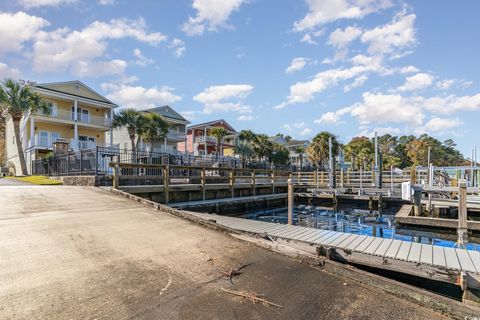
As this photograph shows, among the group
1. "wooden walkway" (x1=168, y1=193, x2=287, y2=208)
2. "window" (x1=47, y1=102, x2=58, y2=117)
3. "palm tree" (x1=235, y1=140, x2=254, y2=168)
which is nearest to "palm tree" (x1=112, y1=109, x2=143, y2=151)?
"window" (x1=47, y1=102, x2=58, y2=117)

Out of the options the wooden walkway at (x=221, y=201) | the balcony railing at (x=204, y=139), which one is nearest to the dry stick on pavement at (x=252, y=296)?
the wooden walkway at (x=221, y=201)

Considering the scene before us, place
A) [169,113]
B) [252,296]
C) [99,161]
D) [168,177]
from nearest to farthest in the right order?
[252,296]
[168,177]
[99,161]
[169,113]

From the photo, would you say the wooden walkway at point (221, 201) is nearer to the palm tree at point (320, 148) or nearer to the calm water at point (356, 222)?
the calm water at point (356, 222)

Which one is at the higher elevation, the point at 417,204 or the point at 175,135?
the point at 175,135

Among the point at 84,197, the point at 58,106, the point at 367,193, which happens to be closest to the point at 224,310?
the point at 84,197

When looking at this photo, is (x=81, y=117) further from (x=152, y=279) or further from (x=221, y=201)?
(x=152, y=279)

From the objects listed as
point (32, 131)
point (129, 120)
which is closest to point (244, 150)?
point (129, 120)

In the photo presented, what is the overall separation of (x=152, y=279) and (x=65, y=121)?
97.3 feet

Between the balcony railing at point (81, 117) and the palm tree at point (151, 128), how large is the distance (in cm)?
438

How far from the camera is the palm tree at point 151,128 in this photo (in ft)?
95.7

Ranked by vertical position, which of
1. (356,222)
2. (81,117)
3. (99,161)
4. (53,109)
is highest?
(53,109)

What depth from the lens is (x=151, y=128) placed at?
29531 millimetres

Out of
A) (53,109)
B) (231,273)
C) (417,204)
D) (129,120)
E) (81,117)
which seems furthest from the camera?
(81,117)

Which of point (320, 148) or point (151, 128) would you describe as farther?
point (320, 148)
